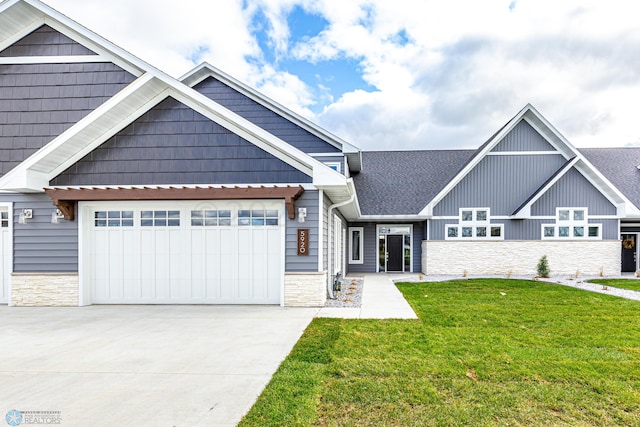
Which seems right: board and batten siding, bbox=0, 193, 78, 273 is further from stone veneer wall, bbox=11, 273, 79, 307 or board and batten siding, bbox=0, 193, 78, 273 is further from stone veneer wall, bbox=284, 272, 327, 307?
stone veneer wall, bbox=284, 272, 327, 307

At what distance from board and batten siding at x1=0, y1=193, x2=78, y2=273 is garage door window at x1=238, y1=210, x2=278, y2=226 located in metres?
4.40

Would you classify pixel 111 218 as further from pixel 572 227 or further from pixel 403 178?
pixel 572 227

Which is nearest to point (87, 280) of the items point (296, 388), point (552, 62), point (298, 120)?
point (296, 388)

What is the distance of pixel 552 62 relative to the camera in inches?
630

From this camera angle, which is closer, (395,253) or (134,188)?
(134,188)

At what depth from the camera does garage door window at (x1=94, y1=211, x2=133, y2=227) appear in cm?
938

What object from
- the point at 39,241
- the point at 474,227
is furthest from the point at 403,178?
Answer: the point at 39,241

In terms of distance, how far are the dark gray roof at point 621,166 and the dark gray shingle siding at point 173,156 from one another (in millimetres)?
17804

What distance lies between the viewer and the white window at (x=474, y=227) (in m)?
16.5

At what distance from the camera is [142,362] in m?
5.05

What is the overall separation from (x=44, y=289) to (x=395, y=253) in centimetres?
1377

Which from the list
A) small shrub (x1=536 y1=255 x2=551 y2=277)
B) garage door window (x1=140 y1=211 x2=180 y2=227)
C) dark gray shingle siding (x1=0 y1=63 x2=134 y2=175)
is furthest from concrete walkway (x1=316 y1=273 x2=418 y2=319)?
small shrub (x1=536 y1=255 x2=551 y2=277)

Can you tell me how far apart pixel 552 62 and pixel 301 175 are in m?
13.6

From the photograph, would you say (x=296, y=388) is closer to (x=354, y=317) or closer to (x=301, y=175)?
(x=354, y=317)
